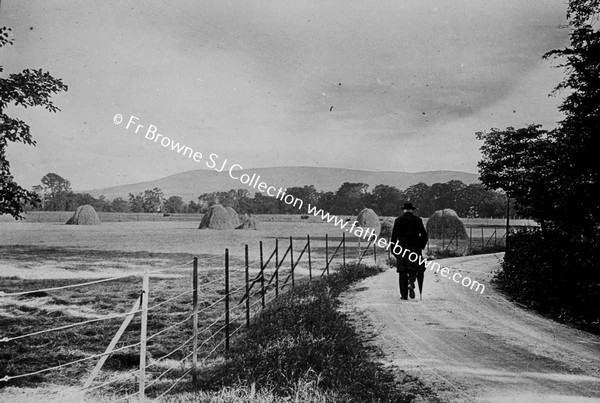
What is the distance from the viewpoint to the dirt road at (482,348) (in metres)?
5.47

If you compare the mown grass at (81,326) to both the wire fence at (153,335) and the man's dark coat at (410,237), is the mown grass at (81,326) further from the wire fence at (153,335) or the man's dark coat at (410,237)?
the man's dark coat at (410,237)

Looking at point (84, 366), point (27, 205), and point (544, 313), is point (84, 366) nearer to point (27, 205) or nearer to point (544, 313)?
point (27, 205)

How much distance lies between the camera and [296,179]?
6359 centimetres

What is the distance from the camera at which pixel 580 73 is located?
1095 cm

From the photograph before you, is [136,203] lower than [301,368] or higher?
higher

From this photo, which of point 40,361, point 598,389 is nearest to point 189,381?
point 40,361

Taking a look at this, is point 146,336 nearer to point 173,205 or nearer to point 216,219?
point 216,219

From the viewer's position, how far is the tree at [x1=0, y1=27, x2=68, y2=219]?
6406mm

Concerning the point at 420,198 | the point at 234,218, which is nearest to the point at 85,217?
the point at 234,218

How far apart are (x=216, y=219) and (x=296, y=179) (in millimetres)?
21763

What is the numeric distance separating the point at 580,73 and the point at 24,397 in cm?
1319

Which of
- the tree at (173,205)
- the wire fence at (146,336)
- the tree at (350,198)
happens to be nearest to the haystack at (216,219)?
the tree at (173,205)

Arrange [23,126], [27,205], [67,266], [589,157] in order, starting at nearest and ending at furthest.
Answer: [23,126], [27,205], [589,157], [67,266]

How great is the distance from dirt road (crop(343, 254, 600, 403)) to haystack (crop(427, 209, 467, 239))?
1040 inches
